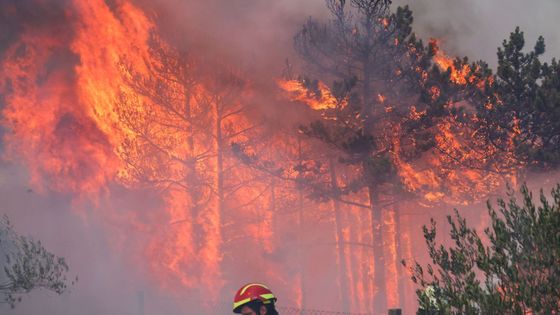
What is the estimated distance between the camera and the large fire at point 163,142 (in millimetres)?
34312

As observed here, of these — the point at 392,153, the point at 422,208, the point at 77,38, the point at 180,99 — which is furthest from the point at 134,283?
the point at 422,208

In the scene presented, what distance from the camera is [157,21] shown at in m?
36.2

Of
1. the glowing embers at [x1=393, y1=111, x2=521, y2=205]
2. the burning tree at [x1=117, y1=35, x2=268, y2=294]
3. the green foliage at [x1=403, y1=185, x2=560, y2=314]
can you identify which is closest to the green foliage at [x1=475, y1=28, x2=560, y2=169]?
the glowing embers at [x1=393, y1=111, x2=521, y2=205]

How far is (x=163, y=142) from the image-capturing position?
3484 cm

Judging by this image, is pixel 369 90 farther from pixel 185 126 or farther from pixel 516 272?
pixel 516 272

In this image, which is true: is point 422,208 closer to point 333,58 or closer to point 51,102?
point 333,58

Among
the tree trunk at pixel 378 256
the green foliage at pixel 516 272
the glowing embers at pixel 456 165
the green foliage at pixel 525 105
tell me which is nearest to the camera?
the green foliage at pixel 516 272

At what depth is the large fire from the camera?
→ 34.3m

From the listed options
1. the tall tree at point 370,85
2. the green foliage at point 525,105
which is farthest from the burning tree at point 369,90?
the green foliage at point 525,105

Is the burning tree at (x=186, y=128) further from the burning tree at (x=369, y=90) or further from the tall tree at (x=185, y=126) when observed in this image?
the burning tree at (x=369, y=90)

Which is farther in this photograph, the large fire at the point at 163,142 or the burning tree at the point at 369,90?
the large fire at the point at 163,142

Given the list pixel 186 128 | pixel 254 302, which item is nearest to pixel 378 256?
pixel 186 128

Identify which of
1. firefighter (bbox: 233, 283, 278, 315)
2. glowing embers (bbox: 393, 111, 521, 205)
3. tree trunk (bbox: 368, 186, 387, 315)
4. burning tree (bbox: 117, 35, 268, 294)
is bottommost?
firefighter (bbox: 233, 283, 278, 315)

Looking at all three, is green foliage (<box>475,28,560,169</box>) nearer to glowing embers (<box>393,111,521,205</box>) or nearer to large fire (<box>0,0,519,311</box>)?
glowing embers (<box>393,111,521,205</box>)
